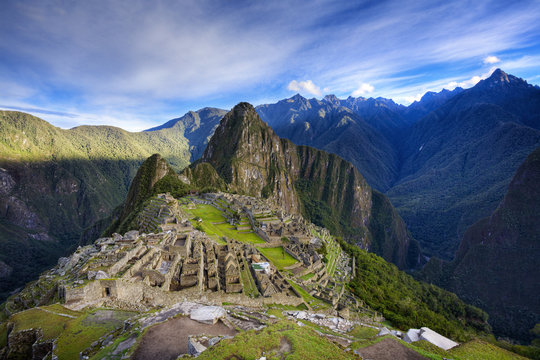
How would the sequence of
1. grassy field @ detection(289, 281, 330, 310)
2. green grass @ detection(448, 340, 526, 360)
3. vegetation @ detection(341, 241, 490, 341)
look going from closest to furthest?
1. green grass @ detection(448, 340, 526, 360)
2. grassy field @ detection(289, 281, 330, 310)
3. vegetation @ detection(341, 241, 490, 341)

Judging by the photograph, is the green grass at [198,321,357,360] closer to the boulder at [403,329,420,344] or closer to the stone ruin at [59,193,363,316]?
the boulder at [403,329,420,344]

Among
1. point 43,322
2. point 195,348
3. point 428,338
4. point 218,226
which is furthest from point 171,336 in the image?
point 218,226

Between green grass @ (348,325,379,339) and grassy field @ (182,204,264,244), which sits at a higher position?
grassy field @ (182,204,264,244)

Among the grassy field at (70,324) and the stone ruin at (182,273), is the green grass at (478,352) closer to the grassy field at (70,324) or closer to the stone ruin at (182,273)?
the stone ruin at (182,273)

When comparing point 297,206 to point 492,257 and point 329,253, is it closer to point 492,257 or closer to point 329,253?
point 492,257

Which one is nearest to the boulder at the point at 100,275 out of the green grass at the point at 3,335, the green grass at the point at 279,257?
the green grass at the point at 3,335

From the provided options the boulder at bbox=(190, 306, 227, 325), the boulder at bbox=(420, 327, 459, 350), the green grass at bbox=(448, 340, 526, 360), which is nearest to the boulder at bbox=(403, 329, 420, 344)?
the boulder at bbox=(420, 327, 459, 350)
